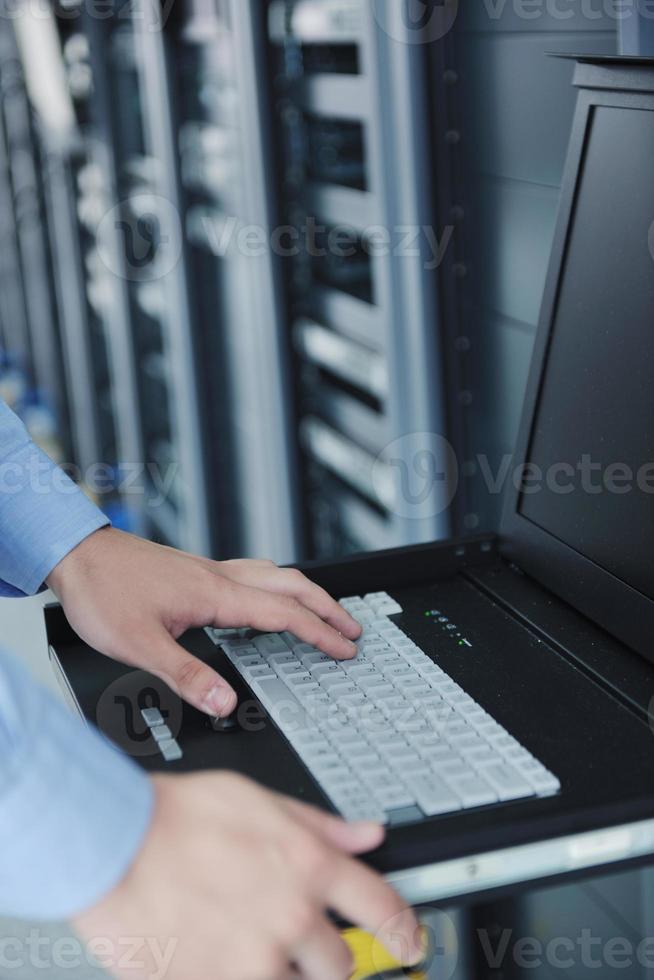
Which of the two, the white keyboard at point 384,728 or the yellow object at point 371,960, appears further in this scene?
the yellow object at point 371,960

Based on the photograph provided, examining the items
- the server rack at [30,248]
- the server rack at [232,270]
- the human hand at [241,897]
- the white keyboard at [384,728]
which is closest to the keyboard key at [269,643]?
the white keyboard at [384,728]

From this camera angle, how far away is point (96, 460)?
484 centimetres

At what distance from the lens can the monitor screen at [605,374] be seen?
1.05m

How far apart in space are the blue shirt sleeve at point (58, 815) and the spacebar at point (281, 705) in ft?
0.80

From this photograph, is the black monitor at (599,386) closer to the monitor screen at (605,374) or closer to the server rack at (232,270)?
the monitor screen at (605,374)

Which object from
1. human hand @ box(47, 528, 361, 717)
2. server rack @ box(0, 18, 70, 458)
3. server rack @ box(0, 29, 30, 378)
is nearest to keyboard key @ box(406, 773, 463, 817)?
human hand @ box(47, 528, 361, 717)

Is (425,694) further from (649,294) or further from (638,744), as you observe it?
(649,294)

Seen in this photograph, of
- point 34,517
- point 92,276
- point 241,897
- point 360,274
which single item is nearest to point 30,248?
point 92,276

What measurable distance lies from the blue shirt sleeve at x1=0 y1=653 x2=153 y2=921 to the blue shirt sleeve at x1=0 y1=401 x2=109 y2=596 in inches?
18.8

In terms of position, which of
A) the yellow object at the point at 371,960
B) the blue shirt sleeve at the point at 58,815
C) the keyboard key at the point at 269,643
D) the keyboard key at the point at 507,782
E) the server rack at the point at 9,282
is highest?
the blue shirt sleeve at the point at 58,815

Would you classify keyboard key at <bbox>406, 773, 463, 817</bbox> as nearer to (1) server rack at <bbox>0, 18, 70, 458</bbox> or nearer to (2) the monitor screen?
(2) the monitor screen

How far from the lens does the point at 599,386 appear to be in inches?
44.1

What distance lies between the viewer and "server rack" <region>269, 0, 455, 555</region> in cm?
185

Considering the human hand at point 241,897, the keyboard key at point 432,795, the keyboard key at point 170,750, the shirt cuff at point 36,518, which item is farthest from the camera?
the shirt cuff at point 36,518
